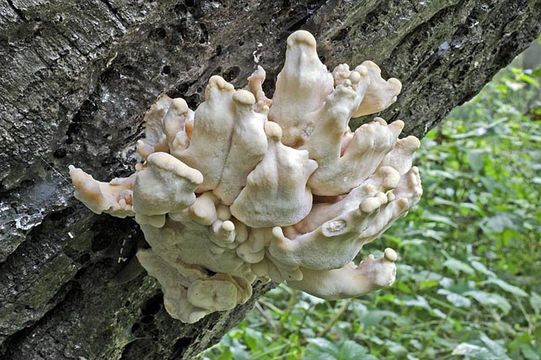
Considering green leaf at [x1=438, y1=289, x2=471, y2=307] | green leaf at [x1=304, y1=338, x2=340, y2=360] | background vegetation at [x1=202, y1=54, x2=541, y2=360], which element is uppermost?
green leaf at [x1=304, y1=338, x2=340, y2=360]

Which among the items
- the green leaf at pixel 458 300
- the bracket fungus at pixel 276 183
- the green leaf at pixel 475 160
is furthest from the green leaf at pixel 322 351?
the green leaf at pixel 475 160

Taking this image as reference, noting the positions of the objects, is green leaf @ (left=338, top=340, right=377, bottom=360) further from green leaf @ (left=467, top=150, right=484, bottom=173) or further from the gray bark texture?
green leaf @ (left=467, top=150, right=484, bottom=173)

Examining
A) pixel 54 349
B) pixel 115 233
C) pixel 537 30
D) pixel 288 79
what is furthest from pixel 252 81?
pixel 537 30

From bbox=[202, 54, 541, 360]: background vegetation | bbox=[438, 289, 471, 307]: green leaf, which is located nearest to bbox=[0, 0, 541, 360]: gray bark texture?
bbox=[202, 54, 541, 360]: background vegetation

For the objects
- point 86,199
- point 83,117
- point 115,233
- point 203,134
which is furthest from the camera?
point 115,233

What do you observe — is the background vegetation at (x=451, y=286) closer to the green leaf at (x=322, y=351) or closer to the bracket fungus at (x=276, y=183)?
the green leaf at (x=322, y=351)

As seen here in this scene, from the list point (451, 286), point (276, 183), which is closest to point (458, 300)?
point (451, 286)

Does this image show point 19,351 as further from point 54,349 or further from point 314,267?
point 314,267
